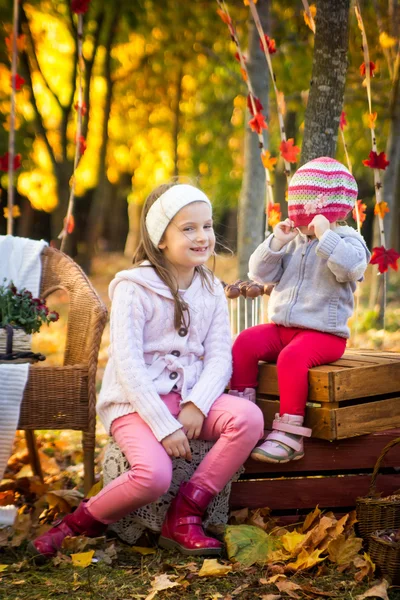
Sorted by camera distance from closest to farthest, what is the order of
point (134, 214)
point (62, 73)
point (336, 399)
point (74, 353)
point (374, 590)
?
1. point (374, 590)
2. point (336, 399)
3. point (74, 353)
4. point (62, 73)
5. point (134, 214)

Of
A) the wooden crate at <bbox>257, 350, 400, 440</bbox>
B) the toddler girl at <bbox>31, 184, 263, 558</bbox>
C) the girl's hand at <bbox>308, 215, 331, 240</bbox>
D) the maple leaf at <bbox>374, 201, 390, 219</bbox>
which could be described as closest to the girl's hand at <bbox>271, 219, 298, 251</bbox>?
the girl's hand at <bbox>308, 215, 331, 240</bbox>

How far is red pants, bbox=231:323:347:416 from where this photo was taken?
2994 mm

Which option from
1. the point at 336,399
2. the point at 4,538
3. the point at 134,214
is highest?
the point at 134,214

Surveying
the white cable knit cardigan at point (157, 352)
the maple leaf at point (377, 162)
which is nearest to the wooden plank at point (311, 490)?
the white cable knit cardigan at point (157, 352)

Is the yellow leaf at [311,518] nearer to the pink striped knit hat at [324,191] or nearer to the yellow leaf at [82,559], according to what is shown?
the yellow leaf at [82,559]

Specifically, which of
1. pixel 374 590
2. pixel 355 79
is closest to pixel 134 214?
pixel 355 79

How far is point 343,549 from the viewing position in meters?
2.75

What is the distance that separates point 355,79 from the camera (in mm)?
8750

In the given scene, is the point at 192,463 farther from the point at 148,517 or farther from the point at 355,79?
the point at 355,79

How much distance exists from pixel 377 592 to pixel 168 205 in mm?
1566

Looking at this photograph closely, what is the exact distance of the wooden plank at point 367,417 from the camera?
297 cm

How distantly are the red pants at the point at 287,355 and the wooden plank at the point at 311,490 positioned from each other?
0.30 metres

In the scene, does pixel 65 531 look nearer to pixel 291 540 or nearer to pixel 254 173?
pixel 291 540

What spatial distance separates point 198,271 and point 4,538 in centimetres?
129
